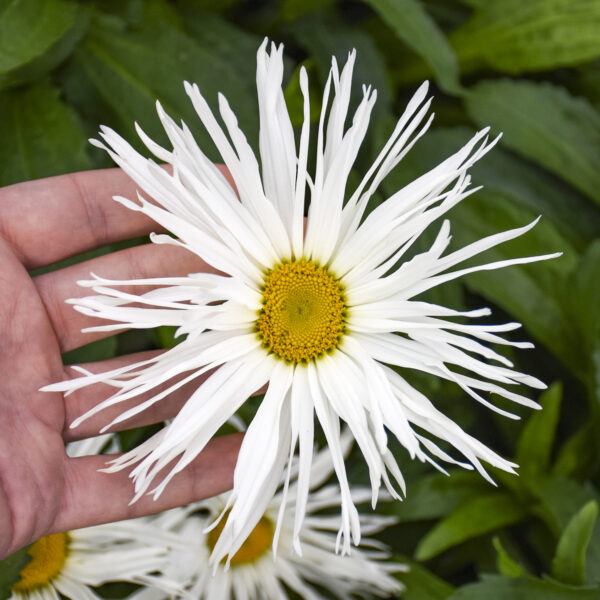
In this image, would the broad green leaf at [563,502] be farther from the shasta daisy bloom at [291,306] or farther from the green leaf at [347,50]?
the green leaf at [347,50]

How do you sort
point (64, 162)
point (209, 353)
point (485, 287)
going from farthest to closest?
point (485, 287) < point (64, 162) < point (209, 353)

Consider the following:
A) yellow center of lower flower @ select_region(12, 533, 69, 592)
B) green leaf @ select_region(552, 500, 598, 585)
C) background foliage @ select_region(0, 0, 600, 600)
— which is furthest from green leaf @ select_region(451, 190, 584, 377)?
yellow center of lower flower @ select_region(12, 533, 69, 592)

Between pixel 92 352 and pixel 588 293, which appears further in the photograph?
pixel 588 293

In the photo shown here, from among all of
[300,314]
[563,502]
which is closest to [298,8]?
[300,314]

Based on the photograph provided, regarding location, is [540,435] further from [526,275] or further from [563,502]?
[526,275]

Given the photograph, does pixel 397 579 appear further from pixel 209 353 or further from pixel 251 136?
pixel 251 136

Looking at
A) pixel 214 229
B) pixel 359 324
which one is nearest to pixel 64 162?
pixel 214 229

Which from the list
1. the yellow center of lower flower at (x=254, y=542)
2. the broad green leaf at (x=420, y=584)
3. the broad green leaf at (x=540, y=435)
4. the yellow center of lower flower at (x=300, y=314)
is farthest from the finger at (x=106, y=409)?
the broad green leaf at (x=540, y=435)
